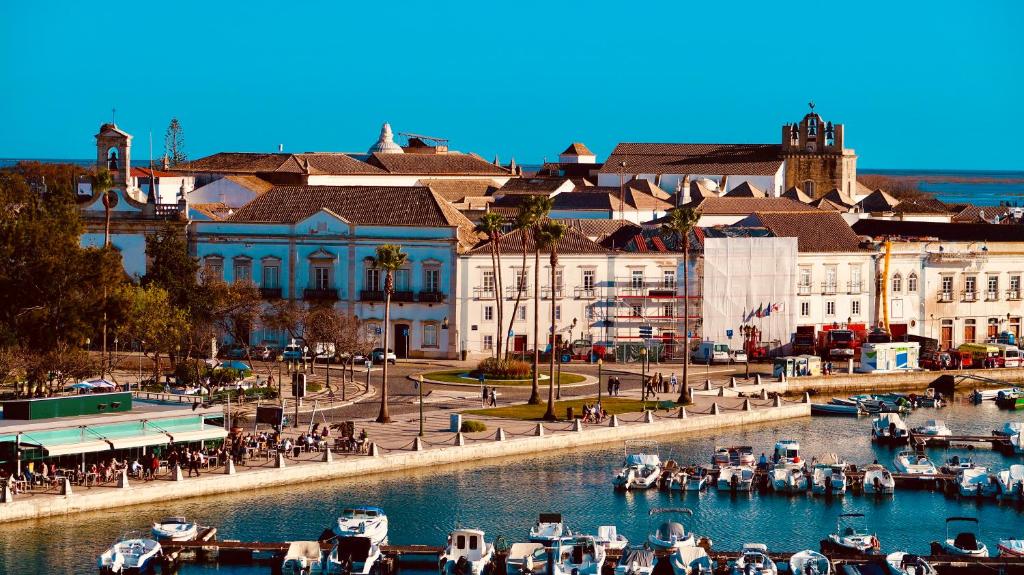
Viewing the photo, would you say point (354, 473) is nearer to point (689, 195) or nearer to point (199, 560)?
point (199, 560)

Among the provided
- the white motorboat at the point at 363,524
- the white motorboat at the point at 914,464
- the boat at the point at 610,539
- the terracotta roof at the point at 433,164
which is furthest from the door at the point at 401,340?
the terracotta roof at the point at 433,164

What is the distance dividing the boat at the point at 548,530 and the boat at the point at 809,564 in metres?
6.33

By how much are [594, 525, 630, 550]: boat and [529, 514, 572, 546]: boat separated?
88cm

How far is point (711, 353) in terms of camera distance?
10431cm

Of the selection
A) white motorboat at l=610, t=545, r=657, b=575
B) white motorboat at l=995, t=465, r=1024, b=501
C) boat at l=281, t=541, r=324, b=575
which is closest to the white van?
white motorboat at l=995, t=465, r=1024, b=501

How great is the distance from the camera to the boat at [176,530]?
193ft

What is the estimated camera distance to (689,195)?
461 feet

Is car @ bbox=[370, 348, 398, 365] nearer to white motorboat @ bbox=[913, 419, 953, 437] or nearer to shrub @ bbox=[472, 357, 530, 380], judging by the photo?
shrub @ bbox=[472, 357, 530, 380]

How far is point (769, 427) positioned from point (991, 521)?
19.1 m

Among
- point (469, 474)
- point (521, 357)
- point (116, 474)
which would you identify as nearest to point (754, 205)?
point (521, 357)

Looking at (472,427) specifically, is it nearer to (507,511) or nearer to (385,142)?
(507,511)

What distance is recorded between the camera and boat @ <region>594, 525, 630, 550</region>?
5847 centimetres

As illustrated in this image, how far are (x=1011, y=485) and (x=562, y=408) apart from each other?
19.9 m

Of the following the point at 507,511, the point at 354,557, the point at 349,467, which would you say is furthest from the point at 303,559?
the point at 349,467
